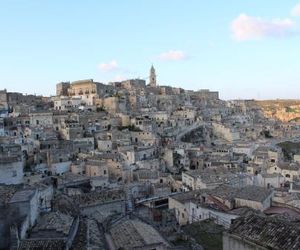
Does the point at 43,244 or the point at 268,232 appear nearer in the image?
the point at 268,232

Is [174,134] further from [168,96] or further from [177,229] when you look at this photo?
[177,229]

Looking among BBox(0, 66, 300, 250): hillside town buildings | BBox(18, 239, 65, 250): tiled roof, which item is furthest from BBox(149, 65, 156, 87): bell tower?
BBox(18, 239, 65, 250): tiled roof

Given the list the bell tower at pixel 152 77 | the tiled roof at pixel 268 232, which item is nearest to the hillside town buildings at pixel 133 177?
the tiled roof at pixel 268 232

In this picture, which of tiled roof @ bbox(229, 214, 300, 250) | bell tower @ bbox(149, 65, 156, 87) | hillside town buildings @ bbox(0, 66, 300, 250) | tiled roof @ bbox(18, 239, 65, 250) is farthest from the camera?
bell tower @ bbox(149, 65, 156, 87)

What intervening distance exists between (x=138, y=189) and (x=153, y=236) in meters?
13.5

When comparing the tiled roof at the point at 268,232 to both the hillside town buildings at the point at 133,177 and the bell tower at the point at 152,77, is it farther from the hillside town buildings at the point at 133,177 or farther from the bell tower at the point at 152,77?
the bell tower at the point at 152,77

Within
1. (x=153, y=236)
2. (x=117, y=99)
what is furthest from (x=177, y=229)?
(x=117, y=99)

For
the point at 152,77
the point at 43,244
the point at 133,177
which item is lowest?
the point at 133,177

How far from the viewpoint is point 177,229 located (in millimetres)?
21297

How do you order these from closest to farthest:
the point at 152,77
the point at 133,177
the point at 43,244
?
the point at 43,244
the point at 133,177
the point at 152,77

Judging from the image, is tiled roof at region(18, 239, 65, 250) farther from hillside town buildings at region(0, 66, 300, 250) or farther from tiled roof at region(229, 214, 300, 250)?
tiled roof at region(229, 214, 300, 250)

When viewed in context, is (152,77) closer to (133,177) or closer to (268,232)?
(133,177)

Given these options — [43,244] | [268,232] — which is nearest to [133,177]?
[43,244]

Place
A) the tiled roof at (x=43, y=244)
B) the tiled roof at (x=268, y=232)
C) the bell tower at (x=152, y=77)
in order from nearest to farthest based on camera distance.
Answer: the tiled roof at (x=268, y=232) → the tiled roof at (x=43, y=244) → the bell tower at (x=152, y=77)
